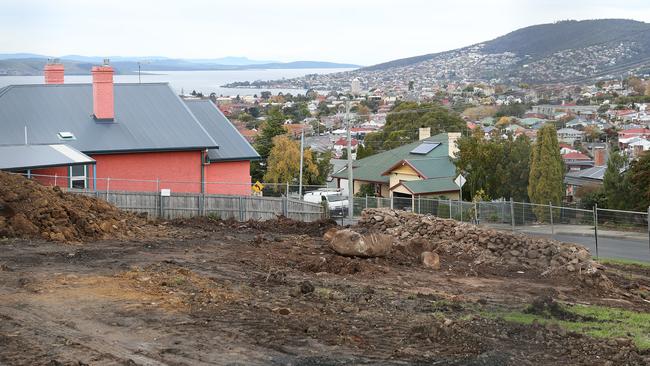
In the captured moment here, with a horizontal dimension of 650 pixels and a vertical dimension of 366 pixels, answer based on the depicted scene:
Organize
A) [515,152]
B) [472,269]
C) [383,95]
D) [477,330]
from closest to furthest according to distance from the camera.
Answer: [477,330], [472,269], [515,152], [383,95]

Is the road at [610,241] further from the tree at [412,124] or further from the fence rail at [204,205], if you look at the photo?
the tree at [412,124]

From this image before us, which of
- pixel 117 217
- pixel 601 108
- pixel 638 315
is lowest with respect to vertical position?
pixel 638 315

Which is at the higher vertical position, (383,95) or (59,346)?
(383,95)

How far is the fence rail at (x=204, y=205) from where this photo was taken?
3162 cm

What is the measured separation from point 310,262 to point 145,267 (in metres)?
4.11

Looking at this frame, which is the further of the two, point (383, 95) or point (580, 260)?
point (383, 95)

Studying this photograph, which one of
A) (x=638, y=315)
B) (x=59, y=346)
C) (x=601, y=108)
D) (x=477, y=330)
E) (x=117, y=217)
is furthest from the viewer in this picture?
(x=601, y=108)

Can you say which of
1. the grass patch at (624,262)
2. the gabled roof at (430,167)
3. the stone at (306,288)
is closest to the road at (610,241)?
the grass patch at (624,262)

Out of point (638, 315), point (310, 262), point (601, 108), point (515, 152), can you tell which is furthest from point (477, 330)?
point (601, 108)

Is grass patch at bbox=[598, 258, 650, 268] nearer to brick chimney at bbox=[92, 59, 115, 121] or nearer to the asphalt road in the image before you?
the asphalt road

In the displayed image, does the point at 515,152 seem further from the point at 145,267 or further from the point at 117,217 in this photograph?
the point at 145,267

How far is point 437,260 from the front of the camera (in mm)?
21984

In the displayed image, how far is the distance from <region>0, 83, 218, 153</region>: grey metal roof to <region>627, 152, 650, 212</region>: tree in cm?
1994

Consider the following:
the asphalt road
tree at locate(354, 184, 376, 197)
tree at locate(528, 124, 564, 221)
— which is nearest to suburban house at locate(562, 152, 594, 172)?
tree at locate(354, 184, 376, 197)
